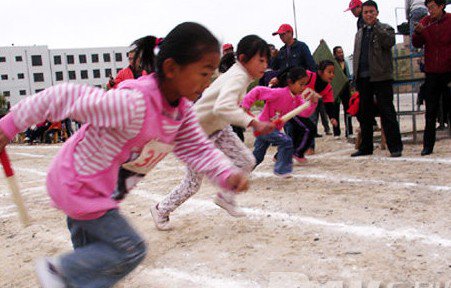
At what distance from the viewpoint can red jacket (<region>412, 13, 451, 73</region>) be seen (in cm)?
604

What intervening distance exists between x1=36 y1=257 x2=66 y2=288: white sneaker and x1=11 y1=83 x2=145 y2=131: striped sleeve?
54 centimetres

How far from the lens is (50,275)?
1893 millimetres

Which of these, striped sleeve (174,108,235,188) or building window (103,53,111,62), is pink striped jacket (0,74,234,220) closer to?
striped sleeve (174,108,235,188)

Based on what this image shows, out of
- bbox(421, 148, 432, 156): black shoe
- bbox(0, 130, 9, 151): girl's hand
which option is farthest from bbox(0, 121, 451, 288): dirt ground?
bbox(0, 130, 9, 151): girl's hand

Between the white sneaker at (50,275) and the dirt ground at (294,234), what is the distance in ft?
2.91

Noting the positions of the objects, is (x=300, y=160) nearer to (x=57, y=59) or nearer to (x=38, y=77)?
(x=38, y=77)

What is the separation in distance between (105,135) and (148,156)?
0.29m

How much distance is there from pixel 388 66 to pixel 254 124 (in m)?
3.75

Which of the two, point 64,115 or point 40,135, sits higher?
point 64,115

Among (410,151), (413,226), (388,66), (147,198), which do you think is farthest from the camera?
(410,151)

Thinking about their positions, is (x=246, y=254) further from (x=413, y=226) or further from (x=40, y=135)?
(x=40, y=135)

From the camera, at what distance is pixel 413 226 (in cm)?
333

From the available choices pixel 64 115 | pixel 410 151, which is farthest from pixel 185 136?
pixel 410 151

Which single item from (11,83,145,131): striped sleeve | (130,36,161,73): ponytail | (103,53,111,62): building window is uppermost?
(103,53,111,62): building window
